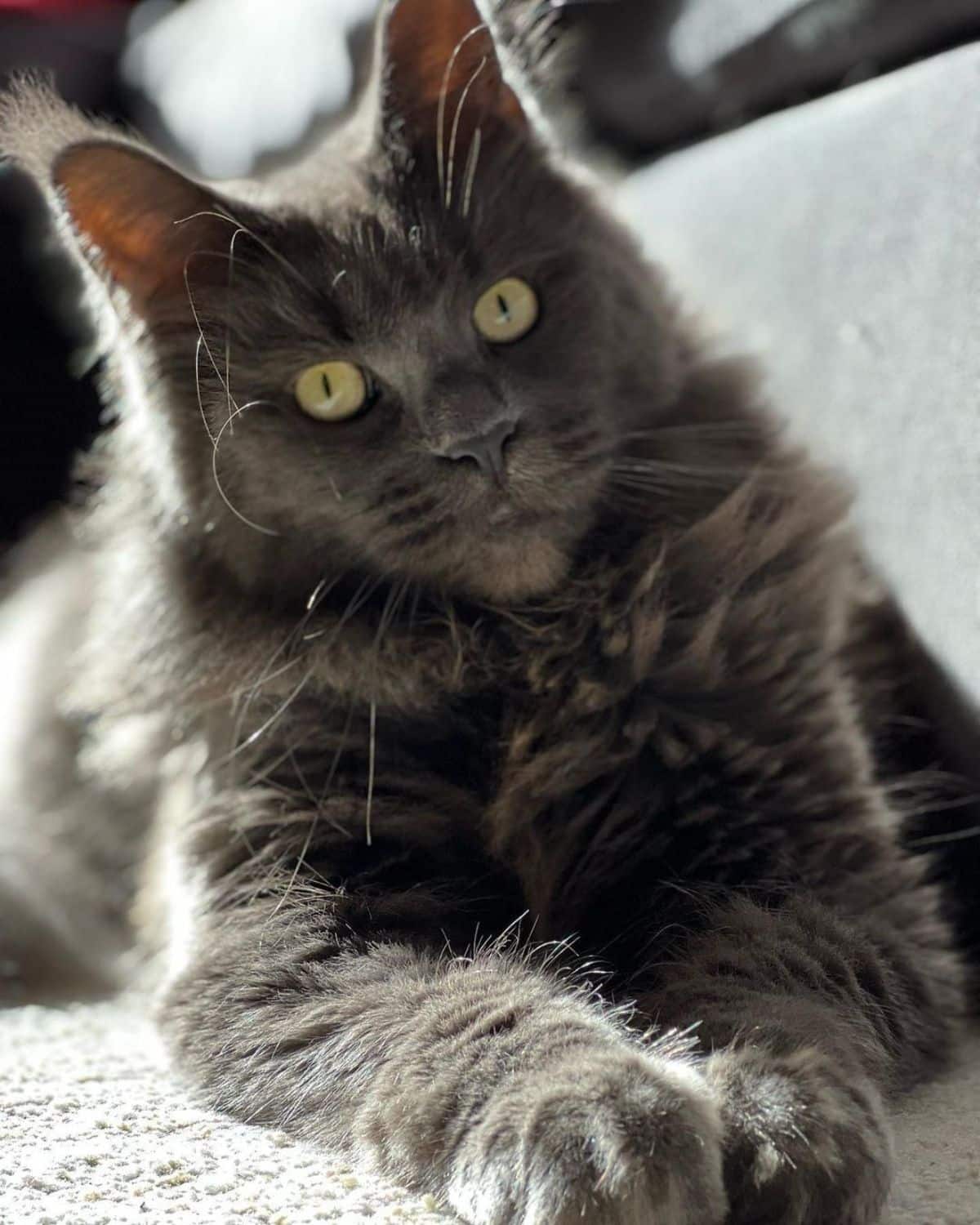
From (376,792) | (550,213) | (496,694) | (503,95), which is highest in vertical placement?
(503,95)

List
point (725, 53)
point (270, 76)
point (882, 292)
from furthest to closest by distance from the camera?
1. point (270, 76)
2. point (725, 53)
3. point (882, 292)

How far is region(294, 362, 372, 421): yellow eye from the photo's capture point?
1406 mm

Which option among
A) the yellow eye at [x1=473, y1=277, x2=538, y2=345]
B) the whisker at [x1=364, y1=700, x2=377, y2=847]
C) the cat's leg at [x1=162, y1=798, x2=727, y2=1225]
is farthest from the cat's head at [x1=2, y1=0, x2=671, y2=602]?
the cat's leg at [x1=162, y1=798, x2=727, y2=1225]

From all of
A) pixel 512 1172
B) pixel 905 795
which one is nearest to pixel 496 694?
pixel 905 795

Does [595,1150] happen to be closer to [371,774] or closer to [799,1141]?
[799,1141]

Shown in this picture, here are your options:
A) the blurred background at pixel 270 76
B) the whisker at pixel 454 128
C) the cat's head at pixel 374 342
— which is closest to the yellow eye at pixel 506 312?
the cat's head at pixel 374 342

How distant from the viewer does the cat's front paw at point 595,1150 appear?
2.83 ft

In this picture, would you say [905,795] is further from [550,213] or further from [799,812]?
[550,213]

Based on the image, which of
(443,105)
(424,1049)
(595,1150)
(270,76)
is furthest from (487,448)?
(270,76)

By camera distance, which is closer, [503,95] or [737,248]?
[503,95]

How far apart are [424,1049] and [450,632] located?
54 cm

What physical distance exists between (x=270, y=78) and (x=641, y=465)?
4.52ft

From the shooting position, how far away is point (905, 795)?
1658mm

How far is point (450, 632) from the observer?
149cm
